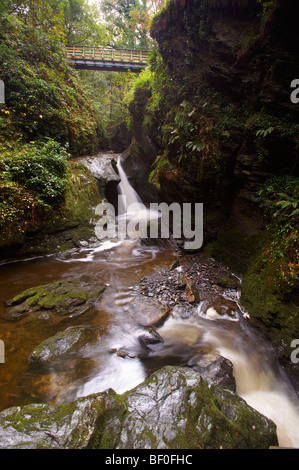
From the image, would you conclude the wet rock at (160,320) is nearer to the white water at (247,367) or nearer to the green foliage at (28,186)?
the white water at (247,367)

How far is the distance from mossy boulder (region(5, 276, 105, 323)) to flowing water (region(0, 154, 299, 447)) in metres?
0.22

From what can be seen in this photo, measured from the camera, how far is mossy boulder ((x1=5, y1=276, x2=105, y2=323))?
4312 mm

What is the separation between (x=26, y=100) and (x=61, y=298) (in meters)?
8.71

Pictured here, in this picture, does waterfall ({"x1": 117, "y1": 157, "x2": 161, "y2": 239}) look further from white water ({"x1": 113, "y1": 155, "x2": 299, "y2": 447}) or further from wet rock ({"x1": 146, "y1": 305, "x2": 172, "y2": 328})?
white water ({"x1": 113, "y1": 155, "x2": 299, "y2": 447})

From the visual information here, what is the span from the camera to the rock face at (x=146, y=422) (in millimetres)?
Result: 1877

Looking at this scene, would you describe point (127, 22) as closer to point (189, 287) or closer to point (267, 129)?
point (267, 129)

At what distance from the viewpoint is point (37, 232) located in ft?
23.4

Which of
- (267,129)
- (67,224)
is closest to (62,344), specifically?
(67,224)

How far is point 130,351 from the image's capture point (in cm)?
377

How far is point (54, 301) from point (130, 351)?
6.99 feet

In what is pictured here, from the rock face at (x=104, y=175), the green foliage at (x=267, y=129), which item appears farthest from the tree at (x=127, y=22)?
the green foliage at (x=267, y=129)


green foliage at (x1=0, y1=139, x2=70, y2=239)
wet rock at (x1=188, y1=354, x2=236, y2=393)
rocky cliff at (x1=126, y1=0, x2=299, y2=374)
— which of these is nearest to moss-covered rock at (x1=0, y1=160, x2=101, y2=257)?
green foliage at (x1=0, y1=139, x2=70, y2=239)

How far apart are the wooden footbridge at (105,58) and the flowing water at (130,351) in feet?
58.7
